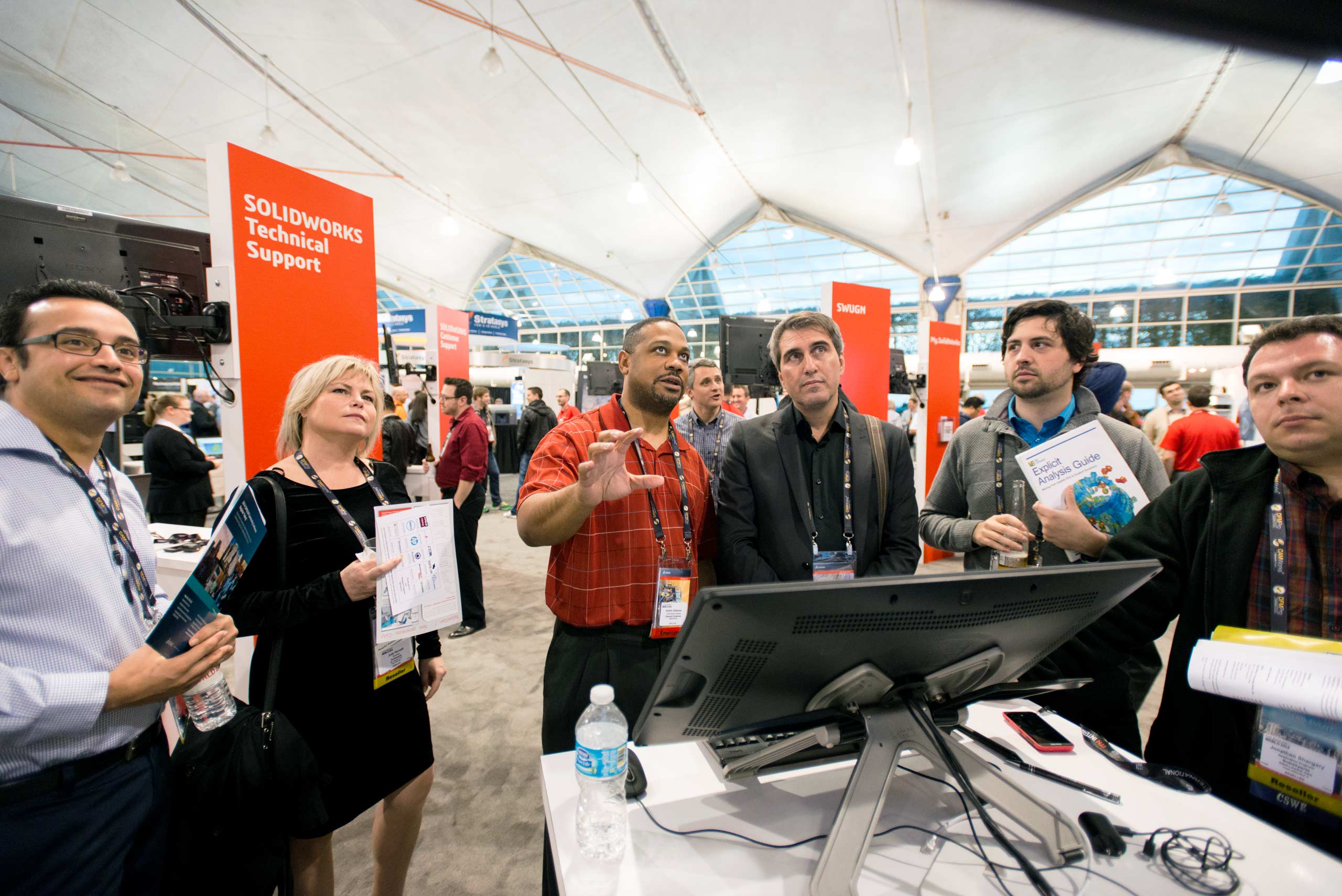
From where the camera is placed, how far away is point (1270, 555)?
1.16 m

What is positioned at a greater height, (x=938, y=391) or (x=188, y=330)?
(x=188, y=330)

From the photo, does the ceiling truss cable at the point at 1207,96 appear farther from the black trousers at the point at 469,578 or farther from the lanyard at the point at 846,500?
the black trousers at the point at 469,578

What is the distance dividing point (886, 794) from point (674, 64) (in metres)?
9.63

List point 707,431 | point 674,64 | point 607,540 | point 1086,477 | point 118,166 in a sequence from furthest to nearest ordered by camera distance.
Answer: point 118,166
point 674,64
point 707,431
point 607,540
point 1086,477

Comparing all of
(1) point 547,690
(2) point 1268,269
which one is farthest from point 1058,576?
(2) point 1268,269

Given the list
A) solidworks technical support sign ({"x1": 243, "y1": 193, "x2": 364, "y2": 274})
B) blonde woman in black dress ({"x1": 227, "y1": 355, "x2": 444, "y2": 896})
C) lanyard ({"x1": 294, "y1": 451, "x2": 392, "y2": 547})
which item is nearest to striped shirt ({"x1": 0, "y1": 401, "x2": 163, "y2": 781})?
blonde woman in black dress ({"x1": 227, "y1": 355, "x2": 444, "y2": 896})

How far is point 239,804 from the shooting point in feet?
3.62

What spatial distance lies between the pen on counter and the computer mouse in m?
0.64

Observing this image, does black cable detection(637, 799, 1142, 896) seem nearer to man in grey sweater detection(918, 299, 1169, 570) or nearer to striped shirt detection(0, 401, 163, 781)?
man in grey sweater detection(918, 299, 1169, 570)

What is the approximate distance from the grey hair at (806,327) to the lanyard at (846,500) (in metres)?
0.27

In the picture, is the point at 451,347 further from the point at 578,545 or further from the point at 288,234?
the point at 578,545

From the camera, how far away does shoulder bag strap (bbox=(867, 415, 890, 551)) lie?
1.73m

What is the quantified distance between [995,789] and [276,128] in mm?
13368

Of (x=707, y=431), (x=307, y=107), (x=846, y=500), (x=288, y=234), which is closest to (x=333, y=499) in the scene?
(x=288, y=234)
